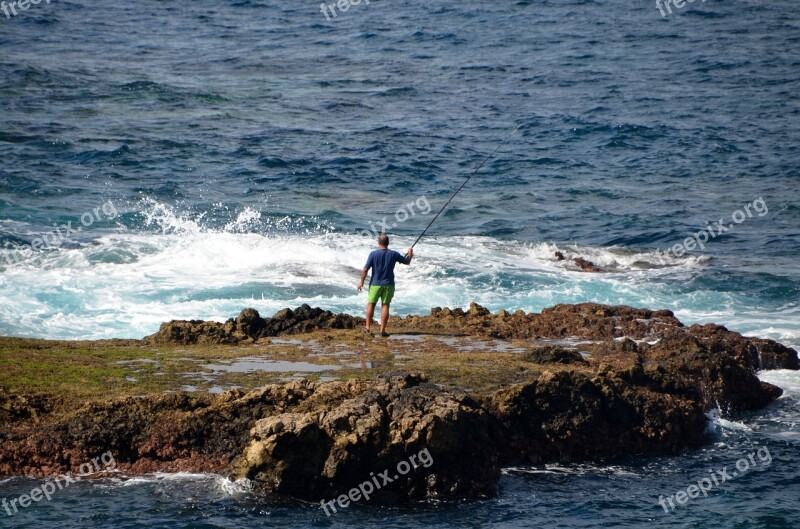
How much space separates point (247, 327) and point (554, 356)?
152 inches

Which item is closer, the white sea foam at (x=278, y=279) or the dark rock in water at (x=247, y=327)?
the dark rock in water at (x=247, y=327)

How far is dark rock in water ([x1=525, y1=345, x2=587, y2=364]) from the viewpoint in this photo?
11.2m

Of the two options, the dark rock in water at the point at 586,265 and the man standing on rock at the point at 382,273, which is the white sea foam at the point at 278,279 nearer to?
the dark rock in water at the point at 586,265

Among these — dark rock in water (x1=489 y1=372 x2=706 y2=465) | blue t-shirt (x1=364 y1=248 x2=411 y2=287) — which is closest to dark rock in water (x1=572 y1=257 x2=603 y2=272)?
blue t-shirt (x1=364 y1=248 x2=411 y2=287)

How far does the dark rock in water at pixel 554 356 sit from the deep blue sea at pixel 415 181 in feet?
5.81

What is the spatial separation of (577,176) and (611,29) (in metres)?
15.8

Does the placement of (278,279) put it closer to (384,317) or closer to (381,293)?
(381,293)

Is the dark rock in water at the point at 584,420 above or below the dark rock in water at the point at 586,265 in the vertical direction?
below

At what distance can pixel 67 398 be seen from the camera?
30.9ft

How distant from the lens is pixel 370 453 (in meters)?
8.56

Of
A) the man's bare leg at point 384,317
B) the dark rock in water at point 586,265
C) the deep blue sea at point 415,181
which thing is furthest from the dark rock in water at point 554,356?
the dark rock in water at point 586,265

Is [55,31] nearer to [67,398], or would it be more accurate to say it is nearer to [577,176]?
[577,176]

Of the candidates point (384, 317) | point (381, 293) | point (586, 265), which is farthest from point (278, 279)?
point (586, 265)

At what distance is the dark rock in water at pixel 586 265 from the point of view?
19.4 m
